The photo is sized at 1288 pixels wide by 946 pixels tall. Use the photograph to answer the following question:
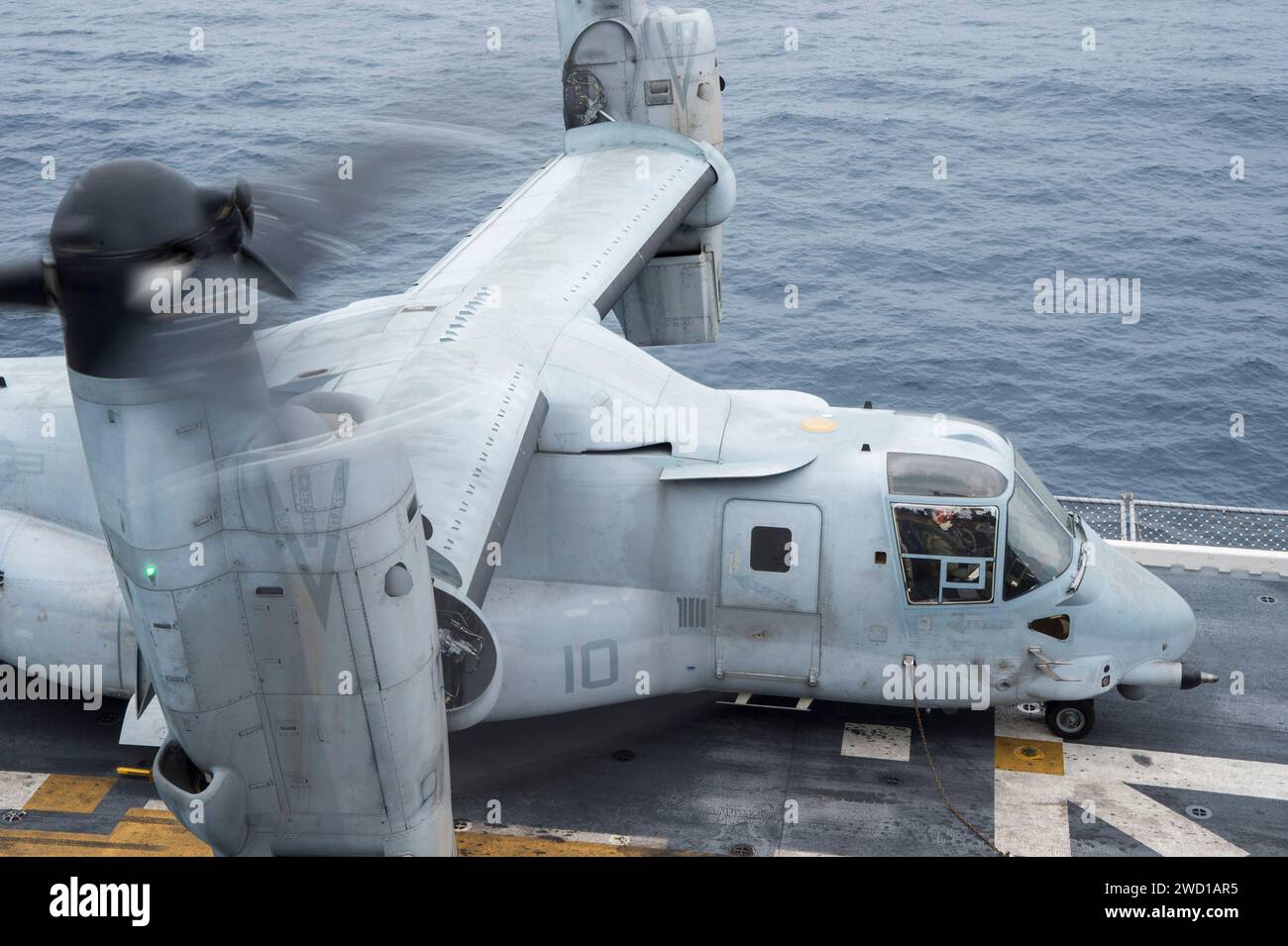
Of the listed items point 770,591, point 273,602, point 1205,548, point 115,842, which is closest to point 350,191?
point 273,602

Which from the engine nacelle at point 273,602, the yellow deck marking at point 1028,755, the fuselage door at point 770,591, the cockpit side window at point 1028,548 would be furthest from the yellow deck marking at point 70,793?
the cockpit side window at point 1028,548

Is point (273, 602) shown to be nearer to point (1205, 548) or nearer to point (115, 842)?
point (115, 842)

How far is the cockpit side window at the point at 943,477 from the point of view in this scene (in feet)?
61.6

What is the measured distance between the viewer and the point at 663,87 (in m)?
29.7

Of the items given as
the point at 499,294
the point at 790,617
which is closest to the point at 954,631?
the point at 790,617

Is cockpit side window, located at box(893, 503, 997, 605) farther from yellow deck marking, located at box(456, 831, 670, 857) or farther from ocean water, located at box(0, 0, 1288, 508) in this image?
ocean water, located at box(0, 0, 1288, 508)

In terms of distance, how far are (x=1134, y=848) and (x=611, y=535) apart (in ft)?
26.9

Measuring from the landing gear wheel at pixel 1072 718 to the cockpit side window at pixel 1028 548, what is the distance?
2370 mm

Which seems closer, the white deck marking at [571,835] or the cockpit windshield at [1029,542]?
the white deck marking at [571,835]

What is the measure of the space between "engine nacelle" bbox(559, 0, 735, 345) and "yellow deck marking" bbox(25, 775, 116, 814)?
54.6 ft

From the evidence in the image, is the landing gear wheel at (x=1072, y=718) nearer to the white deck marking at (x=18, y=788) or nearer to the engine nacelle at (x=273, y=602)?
the engine nacelle at (x=273, y=602)

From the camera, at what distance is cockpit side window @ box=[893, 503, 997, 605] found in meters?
18.7

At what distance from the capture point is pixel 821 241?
50062 mm

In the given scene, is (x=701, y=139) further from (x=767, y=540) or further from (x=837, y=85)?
(x=837, y=85)
